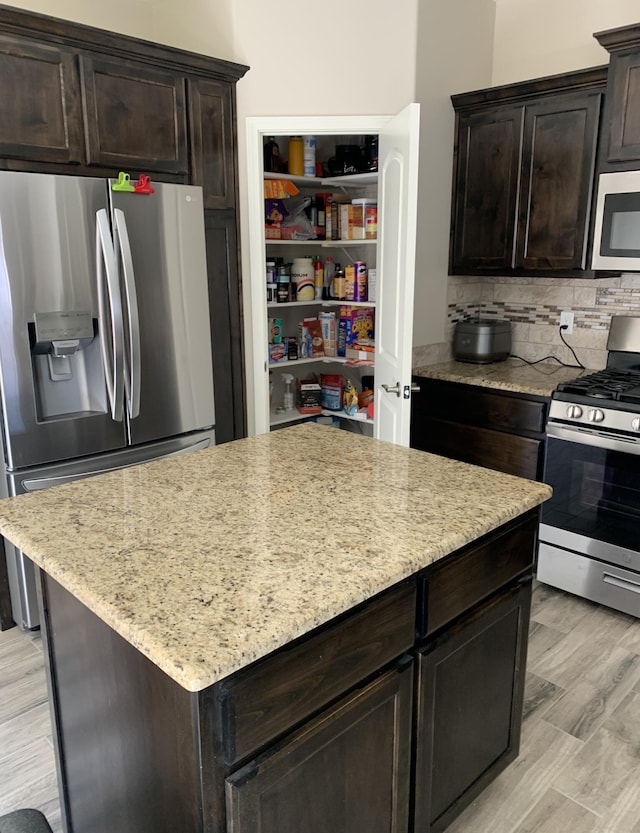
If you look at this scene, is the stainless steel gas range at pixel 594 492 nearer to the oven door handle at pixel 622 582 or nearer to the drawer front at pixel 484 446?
the oven door handle at pixel 622 582

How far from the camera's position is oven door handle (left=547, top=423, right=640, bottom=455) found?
8.73ft

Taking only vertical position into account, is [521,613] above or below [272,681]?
below

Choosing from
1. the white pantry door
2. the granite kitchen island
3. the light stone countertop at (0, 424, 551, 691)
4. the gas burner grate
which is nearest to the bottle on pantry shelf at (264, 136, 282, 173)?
the white pantry door

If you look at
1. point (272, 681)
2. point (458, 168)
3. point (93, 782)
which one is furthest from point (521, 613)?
point (458, 168)

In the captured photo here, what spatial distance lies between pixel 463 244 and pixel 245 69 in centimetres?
142

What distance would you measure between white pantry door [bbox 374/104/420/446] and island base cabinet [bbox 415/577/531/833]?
135 cm

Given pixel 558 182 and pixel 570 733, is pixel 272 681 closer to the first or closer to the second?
pixel 570 733

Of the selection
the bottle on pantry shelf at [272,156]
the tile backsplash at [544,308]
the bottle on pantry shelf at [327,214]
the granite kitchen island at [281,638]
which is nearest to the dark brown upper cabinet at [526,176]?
the tile backsplash at [544,308]

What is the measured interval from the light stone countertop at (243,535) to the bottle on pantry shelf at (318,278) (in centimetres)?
213

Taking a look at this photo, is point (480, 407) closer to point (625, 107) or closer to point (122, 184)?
point (625, 107)

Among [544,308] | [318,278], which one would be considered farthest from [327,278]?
[544,308]

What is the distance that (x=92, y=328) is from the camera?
2.57 metres

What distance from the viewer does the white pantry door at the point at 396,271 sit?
2.67 m

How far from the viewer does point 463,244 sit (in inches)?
139
